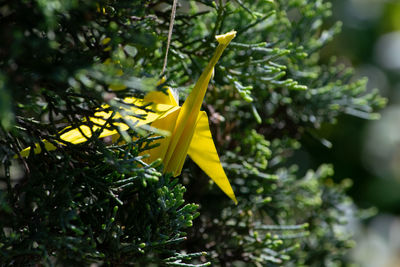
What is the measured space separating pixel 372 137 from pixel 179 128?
2310 millimetres

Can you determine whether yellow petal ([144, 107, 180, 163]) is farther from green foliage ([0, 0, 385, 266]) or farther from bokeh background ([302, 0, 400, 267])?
bokeh background ([302, 0, 400, 267])

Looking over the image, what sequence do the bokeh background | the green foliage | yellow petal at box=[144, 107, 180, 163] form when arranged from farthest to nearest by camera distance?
the bokeh background
yellow petal at box=[144, 107, 180, 163]
the green foliage

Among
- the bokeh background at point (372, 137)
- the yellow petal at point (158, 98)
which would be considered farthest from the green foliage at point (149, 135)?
the bokeh background at point (372, 137)

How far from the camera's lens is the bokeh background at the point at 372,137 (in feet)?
8.00

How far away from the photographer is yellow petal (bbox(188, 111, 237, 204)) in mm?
587

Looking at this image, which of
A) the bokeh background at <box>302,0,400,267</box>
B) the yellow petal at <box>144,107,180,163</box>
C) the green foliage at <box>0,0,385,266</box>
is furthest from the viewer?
the bokeh background at <box>302,0,400,267</box>

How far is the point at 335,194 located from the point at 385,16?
6.95 feet

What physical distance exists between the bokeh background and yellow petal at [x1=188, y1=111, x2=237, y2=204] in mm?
1750

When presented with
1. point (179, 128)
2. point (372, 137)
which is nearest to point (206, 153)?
point (179, 128)

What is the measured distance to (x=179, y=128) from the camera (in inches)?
21.7

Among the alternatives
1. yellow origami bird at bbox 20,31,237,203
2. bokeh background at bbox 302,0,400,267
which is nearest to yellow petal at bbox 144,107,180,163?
yellow origami bird at bbox 20,31,237,203

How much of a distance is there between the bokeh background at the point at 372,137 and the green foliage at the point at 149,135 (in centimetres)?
136

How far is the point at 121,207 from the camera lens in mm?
629

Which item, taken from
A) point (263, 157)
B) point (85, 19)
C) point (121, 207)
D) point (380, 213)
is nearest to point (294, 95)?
point (263, 157)
